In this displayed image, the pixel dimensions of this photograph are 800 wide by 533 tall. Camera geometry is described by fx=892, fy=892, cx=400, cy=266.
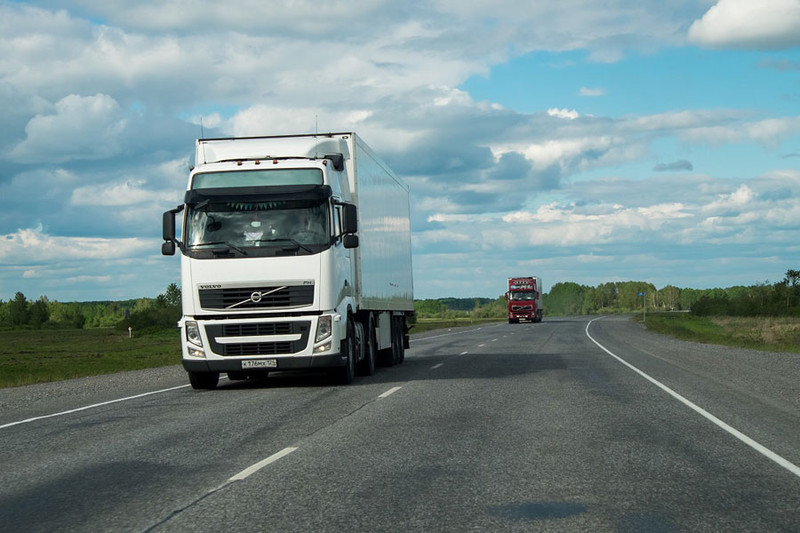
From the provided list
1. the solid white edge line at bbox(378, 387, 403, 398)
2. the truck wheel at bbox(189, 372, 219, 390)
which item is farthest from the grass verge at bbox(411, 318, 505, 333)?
the solid white edge line at bbox(378, 387, 403, 398)

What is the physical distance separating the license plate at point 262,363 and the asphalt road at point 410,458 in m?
0.48

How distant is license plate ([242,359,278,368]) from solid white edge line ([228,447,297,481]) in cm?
610

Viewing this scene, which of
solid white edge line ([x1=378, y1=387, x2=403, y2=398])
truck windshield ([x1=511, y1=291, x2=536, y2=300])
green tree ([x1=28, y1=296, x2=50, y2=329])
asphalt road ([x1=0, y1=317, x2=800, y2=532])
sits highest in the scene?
green tree ([x1=28, y1=296, x2=50, y2=329])

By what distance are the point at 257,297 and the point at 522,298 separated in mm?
62088

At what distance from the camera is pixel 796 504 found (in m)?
6.03

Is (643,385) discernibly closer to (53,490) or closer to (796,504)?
(796,504)

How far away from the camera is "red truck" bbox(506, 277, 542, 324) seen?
2960 inches

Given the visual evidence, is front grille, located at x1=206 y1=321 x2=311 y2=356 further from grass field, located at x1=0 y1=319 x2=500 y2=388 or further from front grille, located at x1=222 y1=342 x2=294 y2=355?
grass field, located at x1=0 y1=319 x2=500 y2=388

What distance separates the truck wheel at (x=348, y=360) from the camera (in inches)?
618

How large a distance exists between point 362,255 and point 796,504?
1196cm

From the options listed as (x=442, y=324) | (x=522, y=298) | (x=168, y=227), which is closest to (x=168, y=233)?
(x=168, y=227)

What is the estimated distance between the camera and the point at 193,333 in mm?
14820

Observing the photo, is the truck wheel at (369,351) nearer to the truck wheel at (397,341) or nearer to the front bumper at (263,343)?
the truck wheel at (397,341)

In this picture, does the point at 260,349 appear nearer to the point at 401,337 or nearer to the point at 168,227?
the point at 168,227
